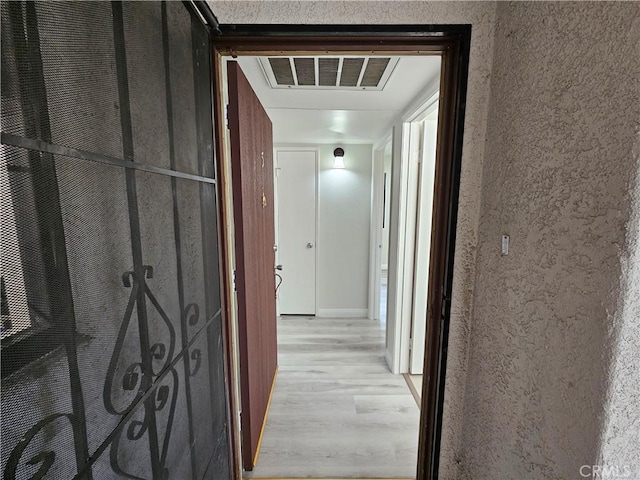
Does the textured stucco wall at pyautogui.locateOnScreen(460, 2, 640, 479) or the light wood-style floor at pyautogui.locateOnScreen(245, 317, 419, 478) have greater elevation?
the textured stucco wall at pyautogui.locateOnScreen(460, 2, 640, 479)

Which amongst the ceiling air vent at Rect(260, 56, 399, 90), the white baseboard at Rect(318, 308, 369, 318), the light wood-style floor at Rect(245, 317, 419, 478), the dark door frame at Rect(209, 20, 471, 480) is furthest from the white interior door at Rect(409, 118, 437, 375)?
the white baseboard at Rect(318, 308, 369, 318)

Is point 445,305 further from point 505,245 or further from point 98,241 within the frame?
point 98,241

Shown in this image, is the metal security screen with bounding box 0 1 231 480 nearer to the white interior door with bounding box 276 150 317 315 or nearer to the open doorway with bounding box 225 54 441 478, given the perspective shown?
the open doorway with bounding box 225 54 441 478

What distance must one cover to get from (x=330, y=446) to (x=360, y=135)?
275cm

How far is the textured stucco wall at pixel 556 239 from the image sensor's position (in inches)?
24.6

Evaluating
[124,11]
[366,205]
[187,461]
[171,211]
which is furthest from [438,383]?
[366,205]

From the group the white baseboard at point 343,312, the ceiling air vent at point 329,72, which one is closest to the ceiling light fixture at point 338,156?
the ceiling air vent at point 329,72

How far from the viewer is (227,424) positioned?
4.21 feet

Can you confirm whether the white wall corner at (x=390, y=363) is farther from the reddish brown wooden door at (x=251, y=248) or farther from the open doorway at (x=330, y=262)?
the reddish brown wooden door at (x=251, y=248)

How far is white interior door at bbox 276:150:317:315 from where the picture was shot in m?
3.48

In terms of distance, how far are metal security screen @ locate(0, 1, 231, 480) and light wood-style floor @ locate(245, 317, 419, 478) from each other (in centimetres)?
95

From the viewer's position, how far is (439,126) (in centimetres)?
120

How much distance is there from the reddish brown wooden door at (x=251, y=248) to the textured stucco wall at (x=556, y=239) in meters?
1.04

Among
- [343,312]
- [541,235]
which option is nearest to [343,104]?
[541,235]
